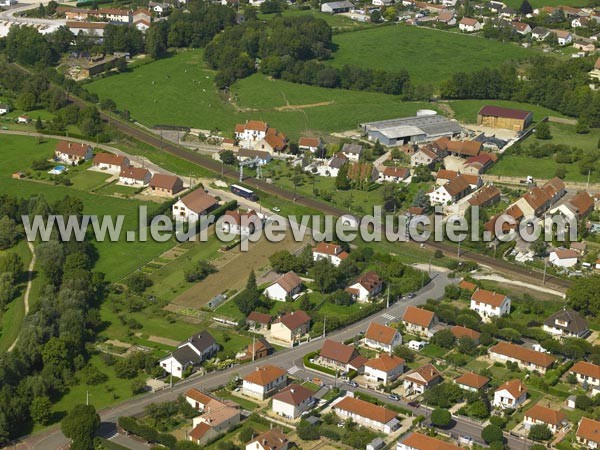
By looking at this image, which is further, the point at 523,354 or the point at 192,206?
the point at 192,206

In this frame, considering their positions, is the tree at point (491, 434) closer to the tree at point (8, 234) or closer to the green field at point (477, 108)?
the tree at point (8, 234)

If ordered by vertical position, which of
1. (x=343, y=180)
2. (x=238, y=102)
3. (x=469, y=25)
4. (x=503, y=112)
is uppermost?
(x=469, y=25)

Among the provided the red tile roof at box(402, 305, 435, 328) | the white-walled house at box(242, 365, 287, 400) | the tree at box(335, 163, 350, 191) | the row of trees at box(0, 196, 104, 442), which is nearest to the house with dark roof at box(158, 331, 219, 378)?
the white-walled house at box(242, 365, 287, 400)

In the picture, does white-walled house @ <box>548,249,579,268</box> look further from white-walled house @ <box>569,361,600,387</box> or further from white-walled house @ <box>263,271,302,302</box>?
white-walled house @ <box>263,271,302,302</box>

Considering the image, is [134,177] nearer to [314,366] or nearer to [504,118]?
[314,366]

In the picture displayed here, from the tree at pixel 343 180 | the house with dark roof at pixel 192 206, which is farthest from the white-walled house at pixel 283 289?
the tree at pixel 343 180

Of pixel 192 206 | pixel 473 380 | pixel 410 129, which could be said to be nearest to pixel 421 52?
pixel 410 129
